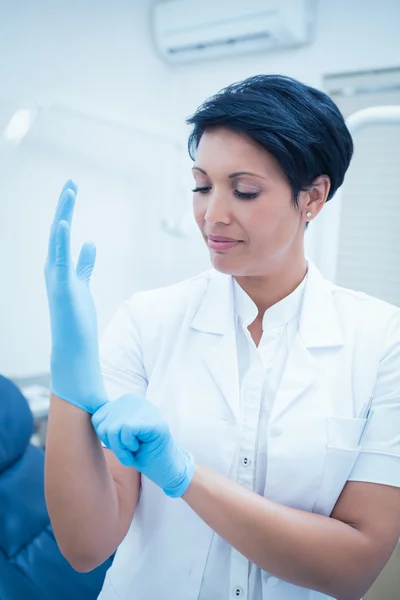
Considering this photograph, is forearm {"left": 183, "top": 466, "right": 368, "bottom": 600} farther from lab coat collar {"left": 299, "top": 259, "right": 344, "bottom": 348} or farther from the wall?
the wall

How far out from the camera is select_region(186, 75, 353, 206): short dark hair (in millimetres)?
796

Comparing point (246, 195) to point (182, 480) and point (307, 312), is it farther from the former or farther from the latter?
point (182, 480)

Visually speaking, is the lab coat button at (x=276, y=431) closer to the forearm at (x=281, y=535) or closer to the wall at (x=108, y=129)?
the forearm at (x=281, y=535)

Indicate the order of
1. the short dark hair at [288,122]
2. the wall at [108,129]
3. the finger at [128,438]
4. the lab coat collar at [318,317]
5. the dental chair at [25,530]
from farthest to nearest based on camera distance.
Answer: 1. the wall at [108,129]
2. the dental chair at [25,530]
3. the lab coat collar at [318,317]
4. the short dark hair at [288,122]
5. the finger at [128,438]

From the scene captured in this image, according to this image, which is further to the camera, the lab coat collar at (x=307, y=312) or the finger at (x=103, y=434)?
the lab coat collar at (x=307, y=312)

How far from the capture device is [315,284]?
0.99m

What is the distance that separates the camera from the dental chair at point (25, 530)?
114 cm

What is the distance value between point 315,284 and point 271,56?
5.74 ft

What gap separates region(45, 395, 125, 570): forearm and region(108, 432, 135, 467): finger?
6 cm

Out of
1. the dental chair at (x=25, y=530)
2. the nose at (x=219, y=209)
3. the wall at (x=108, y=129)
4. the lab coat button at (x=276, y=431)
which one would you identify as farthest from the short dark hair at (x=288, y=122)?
the wall at (x=108, y=129)

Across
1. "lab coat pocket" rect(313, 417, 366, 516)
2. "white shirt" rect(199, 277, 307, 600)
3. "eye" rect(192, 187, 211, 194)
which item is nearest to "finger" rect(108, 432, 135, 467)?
"white shirt" rect(199, 277, 307, 600)

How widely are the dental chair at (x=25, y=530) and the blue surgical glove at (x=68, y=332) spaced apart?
0.53 m

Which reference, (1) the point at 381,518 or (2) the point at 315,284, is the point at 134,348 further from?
(1) the point at 381,518

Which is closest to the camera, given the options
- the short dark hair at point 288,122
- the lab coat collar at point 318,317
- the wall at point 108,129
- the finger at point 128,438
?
the finger at point 128,438
